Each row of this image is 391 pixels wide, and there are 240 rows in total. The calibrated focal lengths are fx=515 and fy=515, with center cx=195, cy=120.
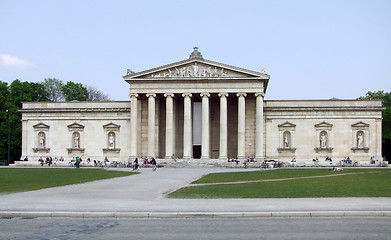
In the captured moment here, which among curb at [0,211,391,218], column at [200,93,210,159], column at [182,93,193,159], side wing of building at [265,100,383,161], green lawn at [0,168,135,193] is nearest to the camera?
curb at [0,211,391,218]

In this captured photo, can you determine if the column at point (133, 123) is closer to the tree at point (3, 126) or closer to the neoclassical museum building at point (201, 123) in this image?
the neoclassical museum building at point (201, 123)

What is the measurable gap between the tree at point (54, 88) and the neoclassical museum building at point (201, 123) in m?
39.6

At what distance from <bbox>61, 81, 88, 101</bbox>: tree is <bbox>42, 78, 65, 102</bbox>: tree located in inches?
243

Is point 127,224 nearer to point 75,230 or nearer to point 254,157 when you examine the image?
point 75,230

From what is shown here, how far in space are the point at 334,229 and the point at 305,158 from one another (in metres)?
68.1

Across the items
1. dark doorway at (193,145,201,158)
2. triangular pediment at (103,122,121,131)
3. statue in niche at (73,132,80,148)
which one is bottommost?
dark doorway at (193,145,201,158)

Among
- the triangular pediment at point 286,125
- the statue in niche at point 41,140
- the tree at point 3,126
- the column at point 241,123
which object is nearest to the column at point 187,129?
the column at point 241,123

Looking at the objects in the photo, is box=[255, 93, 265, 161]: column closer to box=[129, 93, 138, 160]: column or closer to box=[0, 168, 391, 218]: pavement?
box=[129, 93, 138, 160]: column

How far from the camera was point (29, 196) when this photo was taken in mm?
27844

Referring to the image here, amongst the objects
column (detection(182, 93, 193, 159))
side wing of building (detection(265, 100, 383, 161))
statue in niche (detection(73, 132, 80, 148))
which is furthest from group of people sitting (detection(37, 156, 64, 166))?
side wing of building (detection(265, 100, 383, 161))

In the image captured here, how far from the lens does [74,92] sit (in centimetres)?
12181

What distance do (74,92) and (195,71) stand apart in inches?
1986

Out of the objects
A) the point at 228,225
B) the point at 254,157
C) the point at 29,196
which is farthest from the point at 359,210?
the point at 254,157

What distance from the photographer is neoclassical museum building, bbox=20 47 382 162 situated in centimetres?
7988
